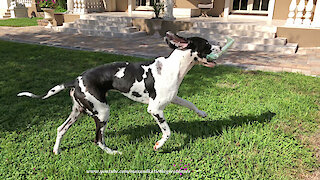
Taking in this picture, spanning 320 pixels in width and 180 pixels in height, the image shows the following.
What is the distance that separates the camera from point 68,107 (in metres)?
4.50

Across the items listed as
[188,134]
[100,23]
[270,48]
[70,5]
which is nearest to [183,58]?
[188,134]

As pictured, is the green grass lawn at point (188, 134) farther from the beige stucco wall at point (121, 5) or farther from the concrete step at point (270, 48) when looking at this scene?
the beige stucco wall at point (121, 5)

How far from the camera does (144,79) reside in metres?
2.79

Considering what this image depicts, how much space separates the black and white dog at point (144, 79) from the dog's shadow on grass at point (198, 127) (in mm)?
851

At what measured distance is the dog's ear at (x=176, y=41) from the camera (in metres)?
2.60

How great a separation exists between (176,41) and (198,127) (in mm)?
1652

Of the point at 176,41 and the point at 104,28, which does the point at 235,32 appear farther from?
the point at 176,41

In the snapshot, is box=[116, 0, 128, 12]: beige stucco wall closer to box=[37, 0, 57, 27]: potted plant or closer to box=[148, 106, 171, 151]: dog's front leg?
box=[37, 0, 57, 27]: potted plant

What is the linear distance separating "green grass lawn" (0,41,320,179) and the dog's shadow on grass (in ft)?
0.05

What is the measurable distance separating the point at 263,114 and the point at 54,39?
35.0 feet

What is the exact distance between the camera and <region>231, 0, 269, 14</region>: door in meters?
14.0

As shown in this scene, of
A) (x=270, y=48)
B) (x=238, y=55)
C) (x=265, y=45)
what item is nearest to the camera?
(x=238, y=55)

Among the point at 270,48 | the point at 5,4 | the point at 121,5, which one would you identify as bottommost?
the point at 270,48

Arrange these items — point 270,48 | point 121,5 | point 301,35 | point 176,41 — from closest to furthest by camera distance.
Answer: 1. point 176,41
2. point 270,48
3. point 301,35
4. point 121,5
